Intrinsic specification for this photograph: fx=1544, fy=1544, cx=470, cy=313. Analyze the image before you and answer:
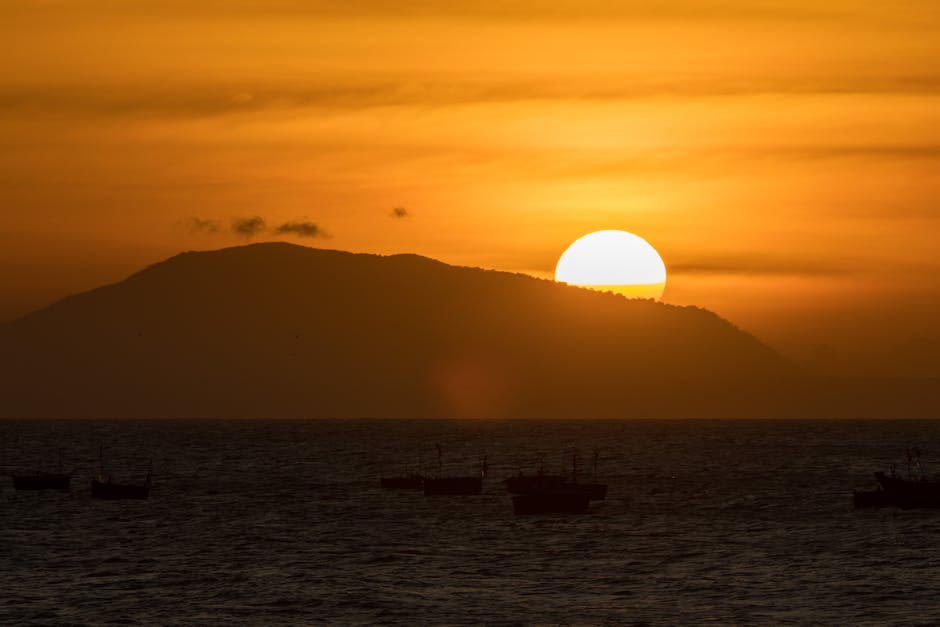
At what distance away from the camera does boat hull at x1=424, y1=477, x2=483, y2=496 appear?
15088 cm

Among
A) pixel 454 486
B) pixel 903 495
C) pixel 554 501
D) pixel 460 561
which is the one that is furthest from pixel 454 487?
pixel 460 561

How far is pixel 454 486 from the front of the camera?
151m

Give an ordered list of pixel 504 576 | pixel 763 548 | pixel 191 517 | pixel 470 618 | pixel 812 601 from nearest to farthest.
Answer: pixel 470 618
pixel 812 601
pixel 504 576
pixel 763 548
pixel 191 517

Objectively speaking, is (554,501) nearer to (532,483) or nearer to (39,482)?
(532,483)

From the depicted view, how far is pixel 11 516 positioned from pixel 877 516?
70.3 metres

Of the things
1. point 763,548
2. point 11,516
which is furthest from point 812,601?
point 11,516

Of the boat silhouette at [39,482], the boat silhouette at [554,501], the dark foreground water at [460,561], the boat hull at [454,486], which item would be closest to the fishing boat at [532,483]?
the dark foreground water at [460,561]

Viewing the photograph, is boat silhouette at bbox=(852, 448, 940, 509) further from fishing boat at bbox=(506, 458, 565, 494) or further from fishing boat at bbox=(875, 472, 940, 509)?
fishing boat at bbox=(506, 458, 565, 494)

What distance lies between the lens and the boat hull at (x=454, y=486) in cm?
15088

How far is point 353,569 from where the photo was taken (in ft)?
294

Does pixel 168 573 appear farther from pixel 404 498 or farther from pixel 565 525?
pixel 404 498

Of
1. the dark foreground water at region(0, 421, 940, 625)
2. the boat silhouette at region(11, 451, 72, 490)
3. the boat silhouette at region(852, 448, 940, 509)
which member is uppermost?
the boat silhouette at region(852, 448, 940, 509)

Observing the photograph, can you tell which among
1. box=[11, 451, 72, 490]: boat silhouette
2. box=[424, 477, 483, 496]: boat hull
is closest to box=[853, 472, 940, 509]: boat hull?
box=[424, 477, 483, 496]: boat hull

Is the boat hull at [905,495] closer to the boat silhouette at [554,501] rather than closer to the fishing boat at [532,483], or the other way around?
the boat silhouette at [554,501]
